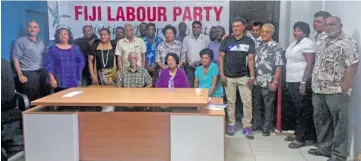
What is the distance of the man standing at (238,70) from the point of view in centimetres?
415

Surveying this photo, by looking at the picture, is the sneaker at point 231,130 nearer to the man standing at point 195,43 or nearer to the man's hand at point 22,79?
the man standing at point 195,43

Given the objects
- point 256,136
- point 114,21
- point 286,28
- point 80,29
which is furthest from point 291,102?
point 80,29

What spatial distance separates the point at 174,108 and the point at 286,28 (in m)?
1.65

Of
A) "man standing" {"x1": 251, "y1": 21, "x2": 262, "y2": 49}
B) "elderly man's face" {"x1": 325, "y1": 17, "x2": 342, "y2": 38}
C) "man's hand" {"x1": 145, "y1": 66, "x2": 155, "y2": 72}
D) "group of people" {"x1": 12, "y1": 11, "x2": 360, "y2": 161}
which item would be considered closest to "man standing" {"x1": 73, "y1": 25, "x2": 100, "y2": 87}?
"group of people" {"x1": 12, "y1": 11, "x2": 360, "y2": 161}

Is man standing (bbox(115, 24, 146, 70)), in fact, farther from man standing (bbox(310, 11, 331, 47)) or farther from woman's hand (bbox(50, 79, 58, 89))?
man standing (bbox(310, 11, 331, 47))

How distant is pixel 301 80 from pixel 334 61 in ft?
2.11

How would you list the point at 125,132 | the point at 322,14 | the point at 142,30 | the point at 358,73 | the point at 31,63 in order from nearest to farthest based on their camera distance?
the point at 125,132 < the point at 358,73 < the point at 322,14 < the point at 31,63 < the point at 142,30

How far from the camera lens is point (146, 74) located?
13.1 ft

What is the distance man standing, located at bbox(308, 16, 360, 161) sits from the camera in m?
3.15

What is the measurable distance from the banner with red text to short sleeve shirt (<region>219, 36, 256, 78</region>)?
0.24 metres

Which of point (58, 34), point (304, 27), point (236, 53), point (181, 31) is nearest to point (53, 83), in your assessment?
point (58, 34)

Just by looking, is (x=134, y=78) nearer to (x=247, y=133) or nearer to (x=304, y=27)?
(x=247, y=133)

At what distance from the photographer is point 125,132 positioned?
3.18m

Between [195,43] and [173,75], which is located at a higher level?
[195,43]
